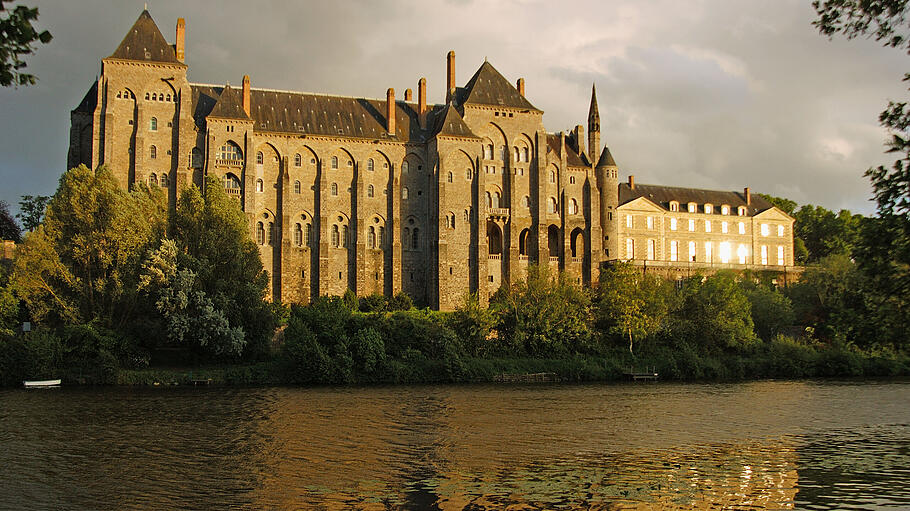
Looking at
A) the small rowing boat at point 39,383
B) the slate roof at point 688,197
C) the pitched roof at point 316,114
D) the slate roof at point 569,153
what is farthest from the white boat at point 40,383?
the slate roof at point 688,197

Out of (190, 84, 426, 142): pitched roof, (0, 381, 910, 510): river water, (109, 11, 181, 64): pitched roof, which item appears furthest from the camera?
(190, 84, 426, 142): pitched roof

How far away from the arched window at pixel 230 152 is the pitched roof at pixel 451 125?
51.0 ft

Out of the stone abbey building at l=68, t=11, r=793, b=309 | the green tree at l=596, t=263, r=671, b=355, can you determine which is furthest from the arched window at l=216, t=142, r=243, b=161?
the green tree at l=596, t=263, r=671, b=355

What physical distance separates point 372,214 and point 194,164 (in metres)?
14.0

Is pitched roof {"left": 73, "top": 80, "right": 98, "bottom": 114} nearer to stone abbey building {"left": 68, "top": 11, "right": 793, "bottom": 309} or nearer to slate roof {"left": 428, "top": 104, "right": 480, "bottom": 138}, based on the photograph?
stone abbey building {"left": 68, "top": 11, "right": 793, "bottom": 309}

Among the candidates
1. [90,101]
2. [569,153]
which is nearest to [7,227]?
[90,101]

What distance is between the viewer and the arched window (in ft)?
186

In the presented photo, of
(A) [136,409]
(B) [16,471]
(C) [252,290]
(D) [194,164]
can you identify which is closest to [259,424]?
(A) [136,409]

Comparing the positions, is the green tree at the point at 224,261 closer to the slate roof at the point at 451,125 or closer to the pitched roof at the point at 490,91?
the slate roof at the point at 451,125

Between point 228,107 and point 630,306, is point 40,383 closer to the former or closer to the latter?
point 228,107

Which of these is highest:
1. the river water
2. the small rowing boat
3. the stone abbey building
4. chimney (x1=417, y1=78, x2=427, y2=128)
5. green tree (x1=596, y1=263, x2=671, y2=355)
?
chimney (x1=417, y1=78, x2=427, y2=128)

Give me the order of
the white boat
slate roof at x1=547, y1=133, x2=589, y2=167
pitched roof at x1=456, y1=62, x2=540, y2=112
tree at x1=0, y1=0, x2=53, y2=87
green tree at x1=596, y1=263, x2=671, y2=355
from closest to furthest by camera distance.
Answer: tree at x1=0, y1=0, x2=53, y2=87
the white boat
green tree at x1=596, y1=263, x2=671, y2=355
pitched roof at x1=456, y1=62, x2=540, y2=112
slate roof at x1=547, y1=133, x2=589, y2=167

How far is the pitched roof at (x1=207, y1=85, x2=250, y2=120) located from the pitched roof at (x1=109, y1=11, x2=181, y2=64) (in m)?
3.92

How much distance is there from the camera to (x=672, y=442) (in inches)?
917
